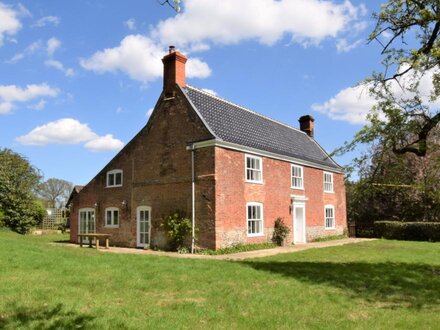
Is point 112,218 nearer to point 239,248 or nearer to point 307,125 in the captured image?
point 239,248

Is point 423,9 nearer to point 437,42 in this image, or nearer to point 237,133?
point 437,42

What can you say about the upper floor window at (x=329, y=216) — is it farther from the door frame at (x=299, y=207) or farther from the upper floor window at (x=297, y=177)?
the upper floor window at (x=297, y=177)

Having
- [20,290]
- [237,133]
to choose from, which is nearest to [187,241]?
[237,133]

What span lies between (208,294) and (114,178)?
17381 mm

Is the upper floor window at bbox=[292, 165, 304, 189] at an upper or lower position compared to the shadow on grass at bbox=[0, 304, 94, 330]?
upper

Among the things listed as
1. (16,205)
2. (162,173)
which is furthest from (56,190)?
(162,173)

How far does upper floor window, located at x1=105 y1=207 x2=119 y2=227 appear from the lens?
25.0m

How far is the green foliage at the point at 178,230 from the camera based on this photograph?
20219 millimetres

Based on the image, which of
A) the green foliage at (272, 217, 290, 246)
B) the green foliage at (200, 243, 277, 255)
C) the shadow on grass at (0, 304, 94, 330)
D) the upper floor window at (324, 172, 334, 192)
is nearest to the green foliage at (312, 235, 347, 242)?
the upper floor window at (324, 172, 334, 192)

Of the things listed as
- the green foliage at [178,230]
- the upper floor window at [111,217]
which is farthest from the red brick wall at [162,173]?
the green foliage at [178,230]

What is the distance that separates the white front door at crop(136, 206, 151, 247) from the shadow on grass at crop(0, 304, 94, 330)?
14.9 meters

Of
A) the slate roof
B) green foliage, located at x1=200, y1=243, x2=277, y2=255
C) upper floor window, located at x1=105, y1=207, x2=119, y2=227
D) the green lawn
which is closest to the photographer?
the green lawn

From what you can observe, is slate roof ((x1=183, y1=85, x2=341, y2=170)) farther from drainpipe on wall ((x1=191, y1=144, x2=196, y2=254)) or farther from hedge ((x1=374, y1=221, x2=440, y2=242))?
hedge ((x1=374, y1=221, x2=440, y2=242))

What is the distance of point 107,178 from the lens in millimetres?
25969
